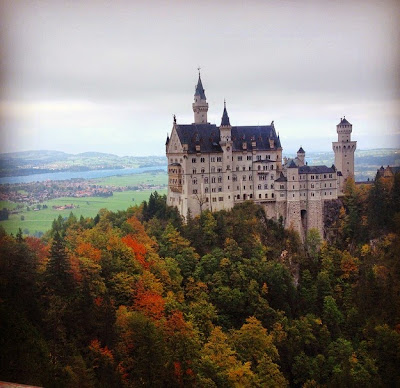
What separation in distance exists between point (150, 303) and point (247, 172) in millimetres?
8645

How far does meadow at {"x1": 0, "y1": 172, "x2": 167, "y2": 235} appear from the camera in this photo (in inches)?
627

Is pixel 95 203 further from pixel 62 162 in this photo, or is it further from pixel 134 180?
pixel 62 162

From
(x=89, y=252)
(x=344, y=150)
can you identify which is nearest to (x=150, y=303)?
(x=89, y=252)

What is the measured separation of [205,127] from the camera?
2303 cm

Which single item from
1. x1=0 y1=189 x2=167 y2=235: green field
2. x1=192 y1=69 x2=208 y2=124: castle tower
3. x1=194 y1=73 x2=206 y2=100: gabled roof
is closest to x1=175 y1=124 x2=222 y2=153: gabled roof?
x1=192 y1=69 x2=208 y2=124: castle tower

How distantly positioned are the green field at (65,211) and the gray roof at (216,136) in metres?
2.30

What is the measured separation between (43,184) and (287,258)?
9.45 metres

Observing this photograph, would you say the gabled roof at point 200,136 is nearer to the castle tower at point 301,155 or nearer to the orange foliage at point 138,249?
the castle tower at point 301,155

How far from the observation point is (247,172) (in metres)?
23.1

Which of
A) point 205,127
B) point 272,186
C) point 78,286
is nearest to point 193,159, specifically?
point 205,127

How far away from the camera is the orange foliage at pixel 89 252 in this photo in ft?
54.5

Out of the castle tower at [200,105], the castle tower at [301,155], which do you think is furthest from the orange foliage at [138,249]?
the castle tower at [301,155]

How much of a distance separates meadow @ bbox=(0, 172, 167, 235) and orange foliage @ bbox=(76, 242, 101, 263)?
1249 millimetres

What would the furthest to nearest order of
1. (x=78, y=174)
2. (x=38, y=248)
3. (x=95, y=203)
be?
(x=95, y=203) → (x=78, y=174) → (x=38, y=248)
